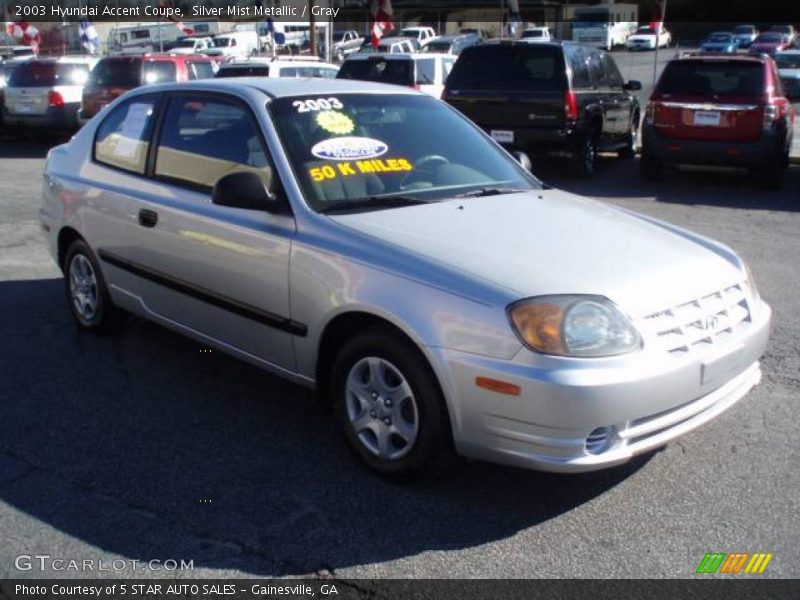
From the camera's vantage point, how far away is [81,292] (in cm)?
572

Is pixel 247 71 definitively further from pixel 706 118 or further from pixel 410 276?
pixel 410 276

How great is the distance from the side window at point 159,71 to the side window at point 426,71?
4.36 metres

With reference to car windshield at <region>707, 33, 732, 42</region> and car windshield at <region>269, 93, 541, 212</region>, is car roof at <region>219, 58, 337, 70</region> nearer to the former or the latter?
car windshield at <region>269, 93, 541, 212</region>

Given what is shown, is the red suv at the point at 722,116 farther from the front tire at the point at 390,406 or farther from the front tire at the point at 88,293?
the front tire at the point at 390,406

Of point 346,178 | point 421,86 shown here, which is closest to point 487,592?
point 346,178

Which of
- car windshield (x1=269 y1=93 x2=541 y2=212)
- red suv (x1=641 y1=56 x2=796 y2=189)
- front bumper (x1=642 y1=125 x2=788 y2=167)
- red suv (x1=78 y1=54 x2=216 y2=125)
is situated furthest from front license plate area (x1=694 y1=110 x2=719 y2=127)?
red suv (x1=78 y1=54 x2=216 y2=125)

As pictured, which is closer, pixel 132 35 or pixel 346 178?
pixel 346 178

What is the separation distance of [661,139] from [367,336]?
884cm

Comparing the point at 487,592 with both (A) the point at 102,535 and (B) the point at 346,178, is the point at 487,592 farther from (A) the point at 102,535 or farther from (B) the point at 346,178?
(B) the point at 346,178

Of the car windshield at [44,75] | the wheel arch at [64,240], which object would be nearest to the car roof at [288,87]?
the wheel arch at [64,240]

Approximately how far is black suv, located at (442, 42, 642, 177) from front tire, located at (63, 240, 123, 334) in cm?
725

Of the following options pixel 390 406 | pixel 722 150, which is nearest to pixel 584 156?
pixel 722 150

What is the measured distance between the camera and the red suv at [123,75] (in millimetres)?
15430

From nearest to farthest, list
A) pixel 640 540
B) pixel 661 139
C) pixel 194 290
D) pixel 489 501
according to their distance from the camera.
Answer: pixel 640 540
pixel 489 501
pixel 194 290
pixel 661 139
